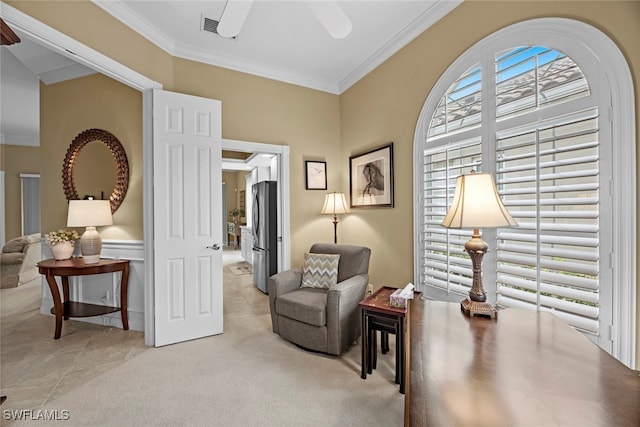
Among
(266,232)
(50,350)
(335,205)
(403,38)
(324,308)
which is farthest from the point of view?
(266,232)

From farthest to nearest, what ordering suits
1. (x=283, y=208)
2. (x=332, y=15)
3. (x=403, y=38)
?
1. (x=283, y=208)
2. (x=403, y=38)
3. (x=332, y=15)

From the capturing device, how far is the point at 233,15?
1647 mm

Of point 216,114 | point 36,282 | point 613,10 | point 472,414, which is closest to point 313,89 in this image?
point 216,114

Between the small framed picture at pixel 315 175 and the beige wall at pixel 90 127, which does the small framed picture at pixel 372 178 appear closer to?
the small framed picture at pixel 315 175

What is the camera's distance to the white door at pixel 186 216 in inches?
106

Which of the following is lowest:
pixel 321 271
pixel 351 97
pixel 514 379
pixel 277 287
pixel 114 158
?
pixel 277 287

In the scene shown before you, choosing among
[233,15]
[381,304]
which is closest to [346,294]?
[381,304]

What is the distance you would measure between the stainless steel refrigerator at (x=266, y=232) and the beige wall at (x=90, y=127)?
168 centimetres

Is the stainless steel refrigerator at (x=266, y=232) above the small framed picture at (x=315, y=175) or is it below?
below

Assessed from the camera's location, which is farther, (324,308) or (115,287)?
(115,287)

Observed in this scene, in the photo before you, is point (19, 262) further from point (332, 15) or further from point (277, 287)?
point (332, 15)

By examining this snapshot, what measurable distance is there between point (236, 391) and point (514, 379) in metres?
1.85

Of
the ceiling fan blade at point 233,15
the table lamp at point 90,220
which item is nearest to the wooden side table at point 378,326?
the ceiling fan blade at point 233,15

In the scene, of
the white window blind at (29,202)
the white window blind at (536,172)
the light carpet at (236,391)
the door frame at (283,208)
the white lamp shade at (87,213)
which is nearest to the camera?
the white window blind at (536,172)
